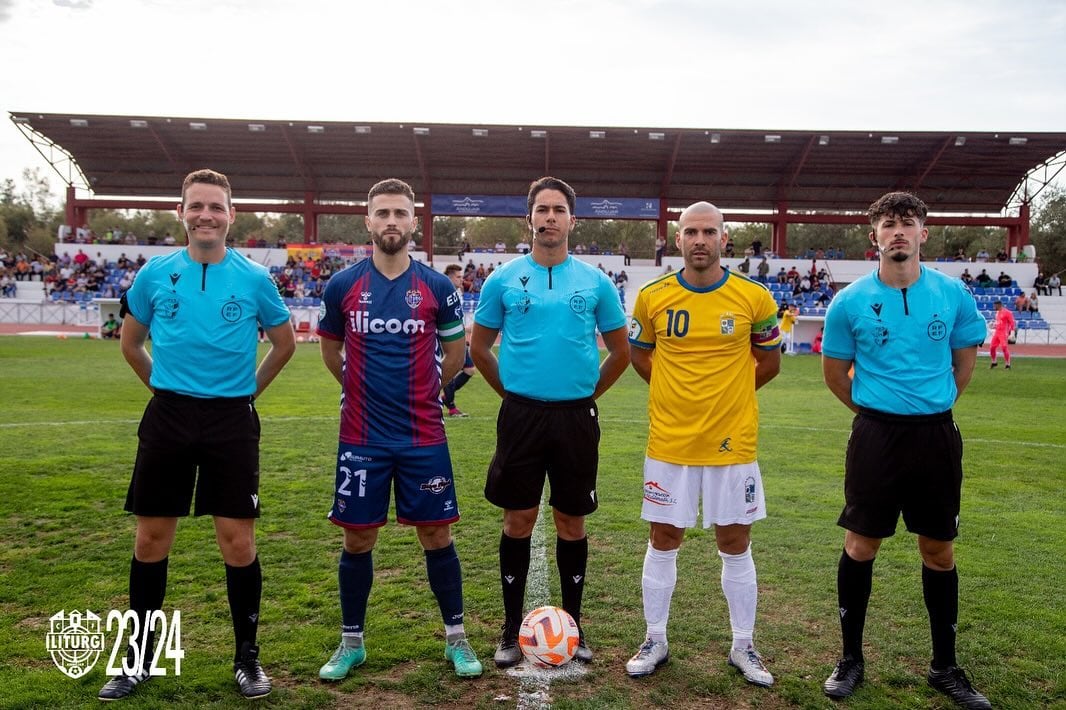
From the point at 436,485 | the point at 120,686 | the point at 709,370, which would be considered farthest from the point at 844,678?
the point at 120,686

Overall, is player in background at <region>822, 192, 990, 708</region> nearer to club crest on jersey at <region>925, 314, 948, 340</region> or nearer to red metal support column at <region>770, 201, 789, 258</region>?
club crest on jersey at <region>925, 314, 948, 340</region>

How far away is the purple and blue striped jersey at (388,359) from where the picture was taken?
152 inches

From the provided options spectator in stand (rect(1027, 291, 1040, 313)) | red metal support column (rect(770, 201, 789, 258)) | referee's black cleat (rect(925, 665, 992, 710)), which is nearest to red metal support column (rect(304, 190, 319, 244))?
red metal support column (rect(770, 201, 789, 258))

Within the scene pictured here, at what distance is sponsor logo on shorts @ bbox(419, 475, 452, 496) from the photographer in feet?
12.7

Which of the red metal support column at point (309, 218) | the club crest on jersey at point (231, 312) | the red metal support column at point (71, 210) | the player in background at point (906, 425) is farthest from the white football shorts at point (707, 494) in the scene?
the red metal support column at point (71, 210)

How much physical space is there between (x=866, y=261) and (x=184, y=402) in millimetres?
38624

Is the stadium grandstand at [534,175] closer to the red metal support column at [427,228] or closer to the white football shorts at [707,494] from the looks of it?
the red metal support column at [427,228]

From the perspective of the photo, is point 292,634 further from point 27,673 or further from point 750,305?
point 750,305

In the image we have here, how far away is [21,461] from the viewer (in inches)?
318

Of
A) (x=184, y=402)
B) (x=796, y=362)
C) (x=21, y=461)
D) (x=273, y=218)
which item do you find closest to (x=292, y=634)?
(x=184, y=402)

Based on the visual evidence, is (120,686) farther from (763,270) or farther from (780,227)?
(780,227)

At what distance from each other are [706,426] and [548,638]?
132 cm

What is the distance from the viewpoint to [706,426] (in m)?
3.86

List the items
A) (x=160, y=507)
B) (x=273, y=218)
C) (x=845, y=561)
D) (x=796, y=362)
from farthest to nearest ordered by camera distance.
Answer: (x=273, y=218) → (x=796, y=362) → (x=845, y=561) → (x=160, y=507)
